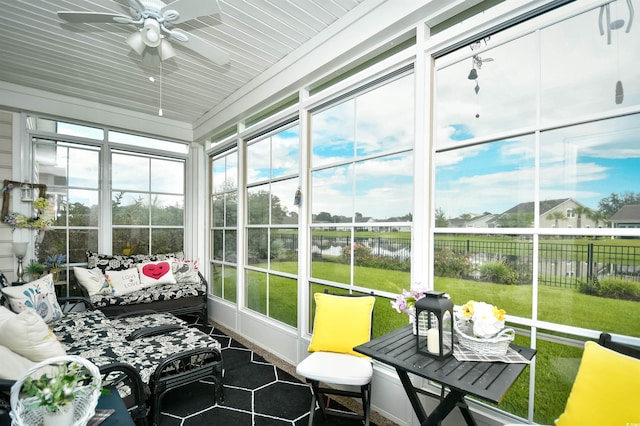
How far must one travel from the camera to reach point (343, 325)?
A: 218 centimetres

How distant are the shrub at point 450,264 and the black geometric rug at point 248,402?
1.25 metres

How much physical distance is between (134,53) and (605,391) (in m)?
4.16

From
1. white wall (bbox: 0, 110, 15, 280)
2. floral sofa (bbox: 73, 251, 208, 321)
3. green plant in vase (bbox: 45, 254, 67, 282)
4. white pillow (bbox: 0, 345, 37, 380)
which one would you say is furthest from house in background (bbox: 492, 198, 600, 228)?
white wall (bbox: 0, 110, 15, 280)

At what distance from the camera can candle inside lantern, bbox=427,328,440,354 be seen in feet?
4.72

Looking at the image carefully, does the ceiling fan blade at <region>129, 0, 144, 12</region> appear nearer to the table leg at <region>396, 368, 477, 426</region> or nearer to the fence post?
the table leg at <region>396, 368, 477, 426</region>

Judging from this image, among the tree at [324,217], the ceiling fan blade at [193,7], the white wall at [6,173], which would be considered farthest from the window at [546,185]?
the white wall at [6,173]

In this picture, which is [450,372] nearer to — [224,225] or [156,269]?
[224,225]

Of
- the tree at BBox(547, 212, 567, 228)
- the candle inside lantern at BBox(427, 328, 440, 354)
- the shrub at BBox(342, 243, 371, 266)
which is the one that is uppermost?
the tree at BBox(547, 212, 567, 228)

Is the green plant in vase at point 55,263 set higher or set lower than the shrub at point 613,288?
lower

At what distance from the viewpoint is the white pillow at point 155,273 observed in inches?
160

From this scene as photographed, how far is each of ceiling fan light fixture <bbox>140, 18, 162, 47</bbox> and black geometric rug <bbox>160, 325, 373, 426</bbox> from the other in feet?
9.04

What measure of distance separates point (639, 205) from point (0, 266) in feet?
18.7

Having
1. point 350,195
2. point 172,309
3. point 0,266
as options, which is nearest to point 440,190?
point 350,195

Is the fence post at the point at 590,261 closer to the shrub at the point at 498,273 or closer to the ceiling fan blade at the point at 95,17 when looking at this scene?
the shrub at the point at 498,273
